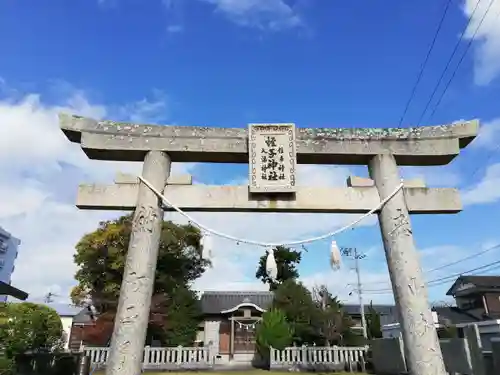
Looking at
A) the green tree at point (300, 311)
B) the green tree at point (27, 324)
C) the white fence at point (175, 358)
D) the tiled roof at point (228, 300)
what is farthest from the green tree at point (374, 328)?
the green tree at point (27, 324)

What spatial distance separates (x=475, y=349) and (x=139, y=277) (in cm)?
589

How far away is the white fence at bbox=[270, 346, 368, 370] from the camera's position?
48.8 feet

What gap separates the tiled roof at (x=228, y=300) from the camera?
1027 inches

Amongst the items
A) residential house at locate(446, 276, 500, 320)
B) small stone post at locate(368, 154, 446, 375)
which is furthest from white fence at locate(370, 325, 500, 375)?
residential house at locate(446, 276, 500, 320)

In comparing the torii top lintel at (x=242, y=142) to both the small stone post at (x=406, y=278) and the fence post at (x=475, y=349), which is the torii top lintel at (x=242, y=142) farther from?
the fence post at (x=475, y=349)

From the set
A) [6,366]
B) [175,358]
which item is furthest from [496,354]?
[175,358]

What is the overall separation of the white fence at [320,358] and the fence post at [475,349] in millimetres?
9118

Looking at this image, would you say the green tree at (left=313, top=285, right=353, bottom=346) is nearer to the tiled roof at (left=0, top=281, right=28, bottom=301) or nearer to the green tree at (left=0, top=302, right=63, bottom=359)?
the green tree at (left=0, top=302, right=63, bottom=359)

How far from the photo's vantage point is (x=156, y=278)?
19.3 meters

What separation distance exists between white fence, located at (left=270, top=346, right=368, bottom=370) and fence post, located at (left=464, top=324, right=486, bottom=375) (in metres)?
9.12

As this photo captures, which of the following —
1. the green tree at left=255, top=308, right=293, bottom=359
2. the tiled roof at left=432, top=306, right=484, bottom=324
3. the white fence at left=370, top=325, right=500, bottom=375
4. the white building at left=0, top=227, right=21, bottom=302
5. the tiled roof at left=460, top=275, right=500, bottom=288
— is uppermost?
the white building at left=0, top=227, right=21, bottom=302

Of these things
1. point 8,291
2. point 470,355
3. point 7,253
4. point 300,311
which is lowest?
point 470,355

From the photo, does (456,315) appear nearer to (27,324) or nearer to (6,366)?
(27,324)

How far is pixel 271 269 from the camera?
5.83 meters
